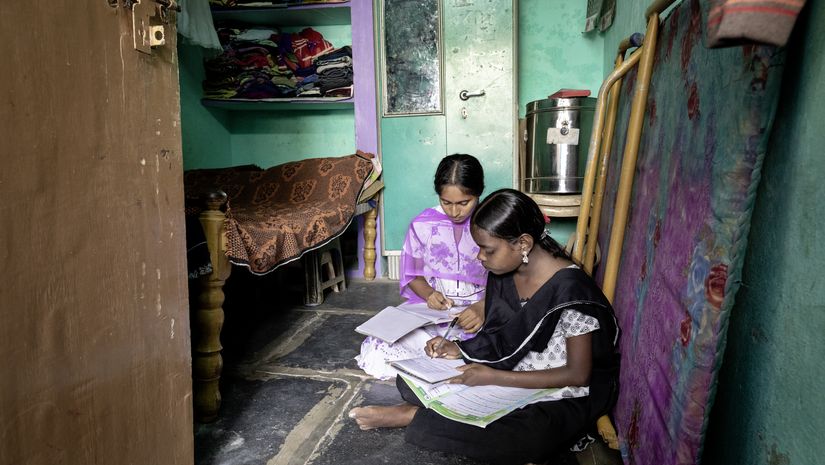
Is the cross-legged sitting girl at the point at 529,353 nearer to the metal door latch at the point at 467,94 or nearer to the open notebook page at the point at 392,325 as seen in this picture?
the open notebook page at the point at 392,325

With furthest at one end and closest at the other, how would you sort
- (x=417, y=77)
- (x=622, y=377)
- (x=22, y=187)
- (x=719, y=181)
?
(x=417, y=77) < (x=622, y=377) < (x=719, y=181) < (x=22, y=187)

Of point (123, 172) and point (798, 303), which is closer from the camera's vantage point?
point (798, 303)

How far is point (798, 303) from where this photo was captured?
856mm

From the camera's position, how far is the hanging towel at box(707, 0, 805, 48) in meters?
0.67

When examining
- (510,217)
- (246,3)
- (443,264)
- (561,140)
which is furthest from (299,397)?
(246,3)

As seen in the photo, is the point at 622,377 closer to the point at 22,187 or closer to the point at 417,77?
the point at 22,187

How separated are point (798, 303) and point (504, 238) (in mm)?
905

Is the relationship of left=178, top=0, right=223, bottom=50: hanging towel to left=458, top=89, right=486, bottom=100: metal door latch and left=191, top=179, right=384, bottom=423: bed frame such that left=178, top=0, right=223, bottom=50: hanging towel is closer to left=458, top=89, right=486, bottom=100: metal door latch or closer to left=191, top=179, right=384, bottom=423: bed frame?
left=458, top=89, right=486, bottom=100: metal door latch

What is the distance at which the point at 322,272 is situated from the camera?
382 cm

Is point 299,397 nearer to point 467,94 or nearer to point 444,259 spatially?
point 444,259

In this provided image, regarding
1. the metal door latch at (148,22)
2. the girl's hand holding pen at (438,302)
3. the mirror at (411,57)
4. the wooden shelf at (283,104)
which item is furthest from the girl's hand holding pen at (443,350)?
the wooden shelf at (283,104)

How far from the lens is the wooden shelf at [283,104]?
13.1 ft

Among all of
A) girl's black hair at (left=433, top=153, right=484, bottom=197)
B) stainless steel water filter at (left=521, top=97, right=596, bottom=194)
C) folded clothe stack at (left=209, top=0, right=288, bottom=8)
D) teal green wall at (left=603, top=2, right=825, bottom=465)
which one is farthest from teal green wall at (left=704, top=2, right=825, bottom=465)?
folded clothe stack at (left=209, top=0, right=288, bottom=8)

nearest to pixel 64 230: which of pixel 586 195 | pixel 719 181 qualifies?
pixel 719 181
